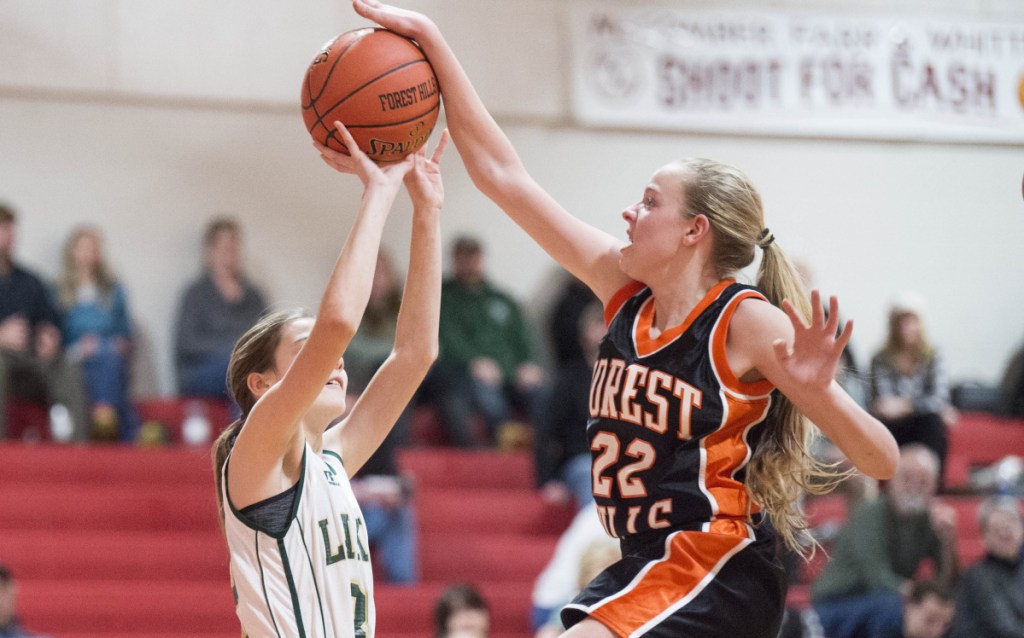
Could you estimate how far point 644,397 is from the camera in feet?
9.86

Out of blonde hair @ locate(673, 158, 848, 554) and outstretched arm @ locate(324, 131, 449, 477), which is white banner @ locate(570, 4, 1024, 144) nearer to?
outstretched arm @ locate(324, 131, 449, 477)

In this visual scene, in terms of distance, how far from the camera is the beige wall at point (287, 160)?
9383mm

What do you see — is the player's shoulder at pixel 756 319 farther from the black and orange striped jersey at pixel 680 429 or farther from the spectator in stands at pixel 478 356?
the spectator in stands at pixel 478 356

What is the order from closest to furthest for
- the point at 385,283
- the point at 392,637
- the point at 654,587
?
the point at 654,587, the point at 392,637, the point at 385,283

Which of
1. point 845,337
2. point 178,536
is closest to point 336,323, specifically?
point 845,337

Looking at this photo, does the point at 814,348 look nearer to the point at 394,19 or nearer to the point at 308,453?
the point at 308,453

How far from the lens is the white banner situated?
10.2m

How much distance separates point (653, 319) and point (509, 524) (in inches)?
205

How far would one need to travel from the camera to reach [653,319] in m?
3.15

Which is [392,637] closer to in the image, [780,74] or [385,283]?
[385,283]

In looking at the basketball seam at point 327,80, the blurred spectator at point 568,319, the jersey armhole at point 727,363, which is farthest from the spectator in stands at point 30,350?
the jersey armhole at point 727,363

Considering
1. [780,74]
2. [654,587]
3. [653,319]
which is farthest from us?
[780,74]

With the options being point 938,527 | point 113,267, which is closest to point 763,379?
point 938,527

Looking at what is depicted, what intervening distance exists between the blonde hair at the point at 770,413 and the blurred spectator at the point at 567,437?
466 centimetres
